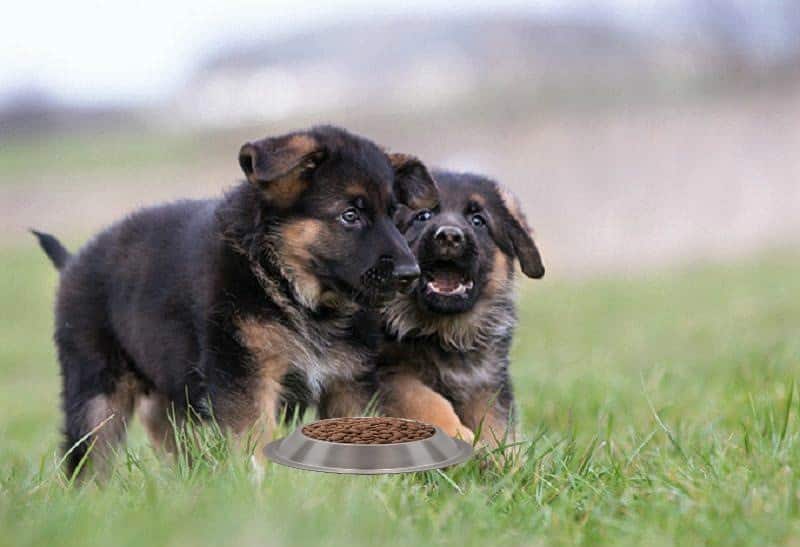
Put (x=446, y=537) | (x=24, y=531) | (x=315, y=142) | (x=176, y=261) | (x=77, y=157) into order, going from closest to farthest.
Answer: (x=24, y=531) < (x=446, y=537) < (x=315, y=142) < (x=176, y=261) < (x=77, y=157)

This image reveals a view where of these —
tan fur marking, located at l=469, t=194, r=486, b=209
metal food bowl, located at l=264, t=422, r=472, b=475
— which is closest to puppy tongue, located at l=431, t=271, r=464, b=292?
tan fur marking, located at l=469, t=194, r=486, b=209

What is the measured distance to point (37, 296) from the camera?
52.7 feet

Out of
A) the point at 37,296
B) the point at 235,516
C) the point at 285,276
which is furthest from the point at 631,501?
the point at 37,296

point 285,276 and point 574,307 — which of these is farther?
point 574,307

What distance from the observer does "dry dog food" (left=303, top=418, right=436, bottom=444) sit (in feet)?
10.9

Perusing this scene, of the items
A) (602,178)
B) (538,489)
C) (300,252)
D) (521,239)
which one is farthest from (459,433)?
(602,178)

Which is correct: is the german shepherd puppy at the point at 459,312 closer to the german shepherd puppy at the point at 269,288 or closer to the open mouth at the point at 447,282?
the open mouth at the point at 447,282

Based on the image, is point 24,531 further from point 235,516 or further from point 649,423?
point 649,423

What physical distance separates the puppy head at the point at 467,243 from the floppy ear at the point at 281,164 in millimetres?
628

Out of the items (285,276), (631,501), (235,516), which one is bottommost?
(631,501)

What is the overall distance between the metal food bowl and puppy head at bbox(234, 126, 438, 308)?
61 centimetres

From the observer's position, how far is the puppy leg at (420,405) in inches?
156

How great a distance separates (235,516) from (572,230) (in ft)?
54.0

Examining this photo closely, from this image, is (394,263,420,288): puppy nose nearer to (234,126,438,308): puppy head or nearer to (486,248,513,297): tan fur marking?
(234,126,438,308): puppy head
